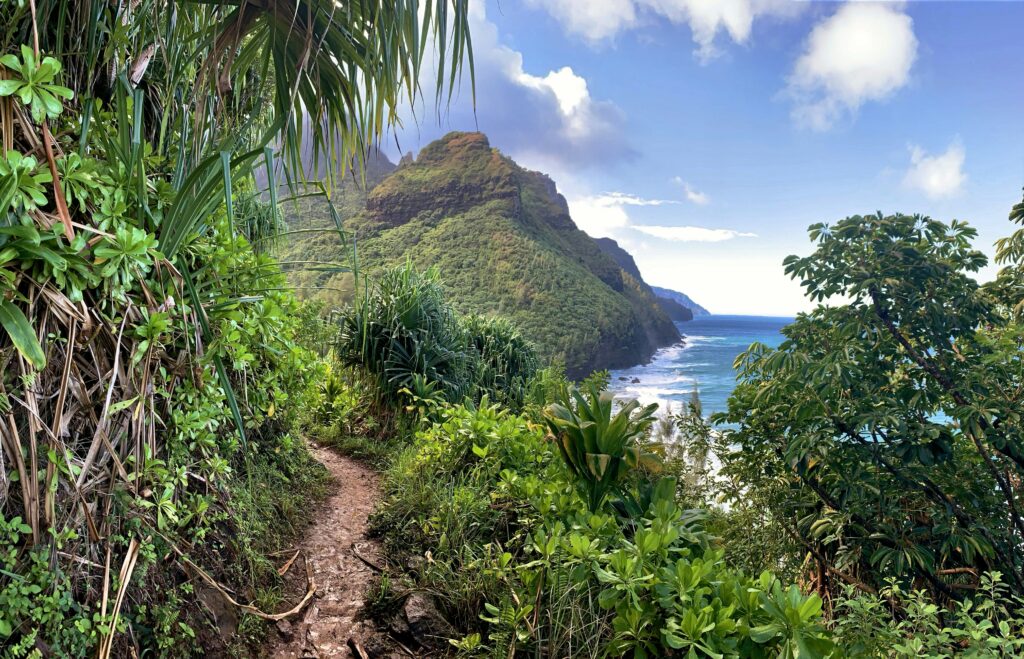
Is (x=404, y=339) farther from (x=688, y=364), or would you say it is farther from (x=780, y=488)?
(x=688, y=364)

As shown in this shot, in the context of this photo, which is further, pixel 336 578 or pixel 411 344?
pixel 411 344

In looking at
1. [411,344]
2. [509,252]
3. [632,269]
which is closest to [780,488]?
[411,344]

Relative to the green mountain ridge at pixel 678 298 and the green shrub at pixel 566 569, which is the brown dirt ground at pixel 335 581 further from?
the green mountain ridge at pixel 678 298

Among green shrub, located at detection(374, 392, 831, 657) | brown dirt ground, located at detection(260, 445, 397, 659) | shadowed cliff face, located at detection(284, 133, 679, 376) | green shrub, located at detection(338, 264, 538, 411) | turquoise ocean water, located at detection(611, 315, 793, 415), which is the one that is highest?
shadowed cliff face, located at detection(284, 133, 679, 376)

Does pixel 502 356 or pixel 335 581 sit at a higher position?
pixel 502 356

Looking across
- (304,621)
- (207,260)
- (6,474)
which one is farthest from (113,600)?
(207,260)

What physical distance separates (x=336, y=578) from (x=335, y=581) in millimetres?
20

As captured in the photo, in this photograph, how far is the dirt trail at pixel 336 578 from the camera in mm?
1826

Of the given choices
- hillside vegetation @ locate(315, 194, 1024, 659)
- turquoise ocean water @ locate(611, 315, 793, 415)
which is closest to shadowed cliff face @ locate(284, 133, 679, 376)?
turquoise ocean water @ locate(611, 315, 793, 415)

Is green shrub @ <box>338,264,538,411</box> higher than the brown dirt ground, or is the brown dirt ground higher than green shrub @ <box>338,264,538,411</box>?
green shrub @ <box>338,264,538,411</box>

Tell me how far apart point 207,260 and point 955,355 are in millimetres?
3597

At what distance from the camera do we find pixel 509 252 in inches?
988

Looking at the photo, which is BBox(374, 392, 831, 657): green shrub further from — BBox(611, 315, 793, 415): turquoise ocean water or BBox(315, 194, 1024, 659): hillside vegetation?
BBox(611, 315, 793, 415): turquoise ocean water

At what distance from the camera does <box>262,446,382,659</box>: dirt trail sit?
1.83 m
